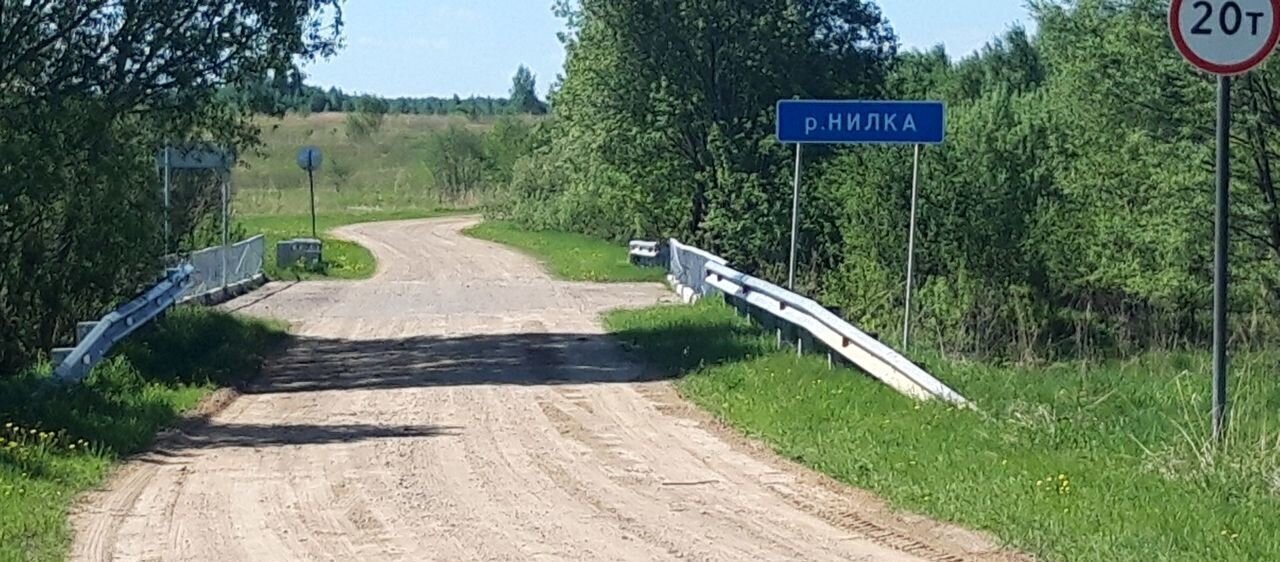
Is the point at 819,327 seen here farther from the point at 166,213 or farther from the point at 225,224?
the point at 225,224

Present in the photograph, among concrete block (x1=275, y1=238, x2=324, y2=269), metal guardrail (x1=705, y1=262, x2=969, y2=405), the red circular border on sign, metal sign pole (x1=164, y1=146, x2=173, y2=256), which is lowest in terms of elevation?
concrete block (x1=275, y1=238, x2=324, y2=269)

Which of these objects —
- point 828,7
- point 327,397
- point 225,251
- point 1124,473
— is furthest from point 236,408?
point 828,7

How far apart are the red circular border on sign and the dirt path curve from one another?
10.5 feet

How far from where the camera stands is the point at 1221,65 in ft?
33.9

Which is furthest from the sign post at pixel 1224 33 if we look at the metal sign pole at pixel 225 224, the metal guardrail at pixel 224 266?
the metal sign pole at pixel 225 224

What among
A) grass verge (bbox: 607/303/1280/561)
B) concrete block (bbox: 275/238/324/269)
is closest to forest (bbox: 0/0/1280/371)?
grass verge (bbox: 607/303/1280/561)

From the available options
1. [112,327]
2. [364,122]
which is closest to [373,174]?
[364,122]

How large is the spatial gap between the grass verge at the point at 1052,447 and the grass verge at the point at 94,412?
457 cm

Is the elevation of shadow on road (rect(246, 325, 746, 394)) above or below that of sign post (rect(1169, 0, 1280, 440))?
below

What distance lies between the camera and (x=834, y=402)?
13836mm

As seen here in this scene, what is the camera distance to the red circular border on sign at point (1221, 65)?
404 inches

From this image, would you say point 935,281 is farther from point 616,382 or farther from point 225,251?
point 616,382

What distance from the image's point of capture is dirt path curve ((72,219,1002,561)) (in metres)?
9.05

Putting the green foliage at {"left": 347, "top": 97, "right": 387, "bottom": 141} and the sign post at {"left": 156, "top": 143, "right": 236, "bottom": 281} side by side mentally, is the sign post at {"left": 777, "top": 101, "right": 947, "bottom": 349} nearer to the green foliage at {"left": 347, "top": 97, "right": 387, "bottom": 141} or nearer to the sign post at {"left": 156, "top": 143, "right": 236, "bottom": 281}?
the sign post at {"left": 156, "top": 143, "right": 236, "bottom": 281}
